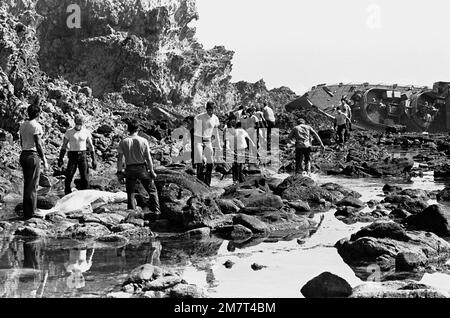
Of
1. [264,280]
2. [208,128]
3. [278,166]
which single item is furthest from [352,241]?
[278,166]

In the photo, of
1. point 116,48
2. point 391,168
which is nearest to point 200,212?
point 391,168

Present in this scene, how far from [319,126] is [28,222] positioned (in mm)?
39804

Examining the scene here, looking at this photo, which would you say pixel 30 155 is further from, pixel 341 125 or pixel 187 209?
pixel 341 125

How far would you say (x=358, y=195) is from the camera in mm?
16094

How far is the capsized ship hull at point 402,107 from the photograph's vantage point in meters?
52.2

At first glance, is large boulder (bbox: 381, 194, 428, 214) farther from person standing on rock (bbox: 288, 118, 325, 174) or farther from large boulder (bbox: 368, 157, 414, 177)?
large boulder (bbox: 368, 157, 414, 177)

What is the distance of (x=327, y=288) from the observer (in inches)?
272

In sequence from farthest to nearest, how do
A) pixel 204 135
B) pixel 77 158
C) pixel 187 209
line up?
1. pixel 204 135
2. pixel 77 158
3. pixel 187 209

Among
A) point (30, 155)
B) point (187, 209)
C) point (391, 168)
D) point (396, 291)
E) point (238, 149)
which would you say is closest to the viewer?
point (396, 291)

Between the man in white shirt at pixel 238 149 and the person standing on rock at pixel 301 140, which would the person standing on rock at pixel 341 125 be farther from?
the man in white shirt at pixel 238 149

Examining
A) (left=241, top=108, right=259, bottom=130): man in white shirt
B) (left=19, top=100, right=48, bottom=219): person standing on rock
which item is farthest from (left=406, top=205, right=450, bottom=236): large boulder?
(left=241, top=108, right=259, bottom=130): man in white shirt

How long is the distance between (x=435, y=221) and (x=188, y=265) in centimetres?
432

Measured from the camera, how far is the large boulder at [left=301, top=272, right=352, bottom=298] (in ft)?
22.4
